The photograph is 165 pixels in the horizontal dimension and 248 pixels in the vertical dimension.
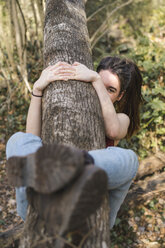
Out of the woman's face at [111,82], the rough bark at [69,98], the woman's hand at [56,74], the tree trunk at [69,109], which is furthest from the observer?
the woman's face at [111,82]

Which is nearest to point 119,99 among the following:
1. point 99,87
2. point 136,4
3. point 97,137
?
point 99,87

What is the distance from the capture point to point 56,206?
1032 millimetres

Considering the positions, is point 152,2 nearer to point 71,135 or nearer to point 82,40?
point 82,40

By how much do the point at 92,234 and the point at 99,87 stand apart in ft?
3.60

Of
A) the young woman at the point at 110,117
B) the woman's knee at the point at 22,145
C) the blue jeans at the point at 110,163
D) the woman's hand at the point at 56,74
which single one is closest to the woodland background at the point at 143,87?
the young woman at the point at 110,117

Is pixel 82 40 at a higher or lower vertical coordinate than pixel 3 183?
higher

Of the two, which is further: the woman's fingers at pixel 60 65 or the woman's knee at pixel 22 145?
the woman's fingers at pixel 60 65

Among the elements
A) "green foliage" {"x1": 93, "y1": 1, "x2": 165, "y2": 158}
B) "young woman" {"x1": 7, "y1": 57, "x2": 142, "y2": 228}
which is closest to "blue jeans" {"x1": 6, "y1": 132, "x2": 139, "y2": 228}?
"young woman" {"x1": 7, "y1": 57, "x2": 142, "y2": 228}

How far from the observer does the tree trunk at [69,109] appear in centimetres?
118

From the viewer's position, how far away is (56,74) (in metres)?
1.80

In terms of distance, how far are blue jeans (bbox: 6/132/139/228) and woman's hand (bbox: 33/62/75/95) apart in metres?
0.48

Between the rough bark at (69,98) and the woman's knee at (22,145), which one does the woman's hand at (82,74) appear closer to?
the rough bark at (69,98)

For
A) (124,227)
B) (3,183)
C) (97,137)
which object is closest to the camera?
(97,137)

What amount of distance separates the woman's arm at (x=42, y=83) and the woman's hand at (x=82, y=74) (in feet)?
0.13
